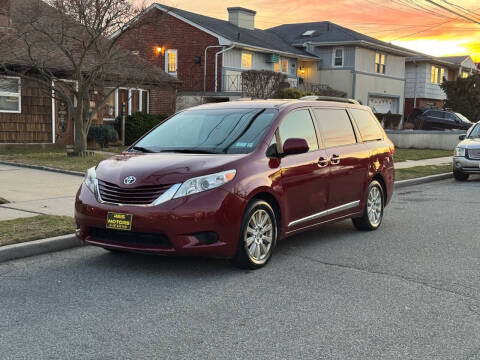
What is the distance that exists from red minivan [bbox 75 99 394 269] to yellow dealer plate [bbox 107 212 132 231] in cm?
1

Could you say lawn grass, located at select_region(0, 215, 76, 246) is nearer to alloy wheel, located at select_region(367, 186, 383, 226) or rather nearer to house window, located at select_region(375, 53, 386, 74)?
alloy wheel, located at select_region(367, 186, 383, 226)

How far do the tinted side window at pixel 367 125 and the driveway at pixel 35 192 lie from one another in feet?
14.1

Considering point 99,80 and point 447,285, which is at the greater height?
point 99,80

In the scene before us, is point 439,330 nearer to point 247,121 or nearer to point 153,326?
point 153,326

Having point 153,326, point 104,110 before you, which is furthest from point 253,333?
point 104,110

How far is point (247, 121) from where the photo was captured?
682 cm

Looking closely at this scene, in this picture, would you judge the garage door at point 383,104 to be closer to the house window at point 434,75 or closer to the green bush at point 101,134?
the house window at point 434,75

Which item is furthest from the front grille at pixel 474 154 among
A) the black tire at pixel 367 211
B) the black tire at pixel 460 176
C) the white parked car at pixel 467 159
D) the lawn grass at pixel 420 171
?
the black tire at pixel 367 211

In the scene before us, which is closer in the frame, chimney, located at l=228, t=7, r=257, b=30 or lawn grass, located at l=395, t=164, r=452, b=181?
lawn grass, located at l=395, t=164, r=452, b=181

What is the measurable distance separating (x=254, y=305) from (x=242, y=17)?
3620 cm

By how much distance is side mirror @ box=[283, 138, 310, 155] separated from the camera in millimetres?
6461

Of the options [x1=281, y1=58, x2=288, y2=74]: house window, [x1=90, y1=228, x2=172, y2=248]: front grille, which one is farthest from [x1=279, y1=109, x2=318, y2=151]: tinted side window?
[x1=281, y1=58, x2=288, y2=74]: house window

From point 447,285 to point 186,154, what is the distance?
2.93m

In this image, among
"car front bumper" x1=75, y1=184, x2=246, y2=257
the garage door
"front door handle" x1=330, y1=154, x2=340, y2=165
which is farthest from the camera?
the garage door
